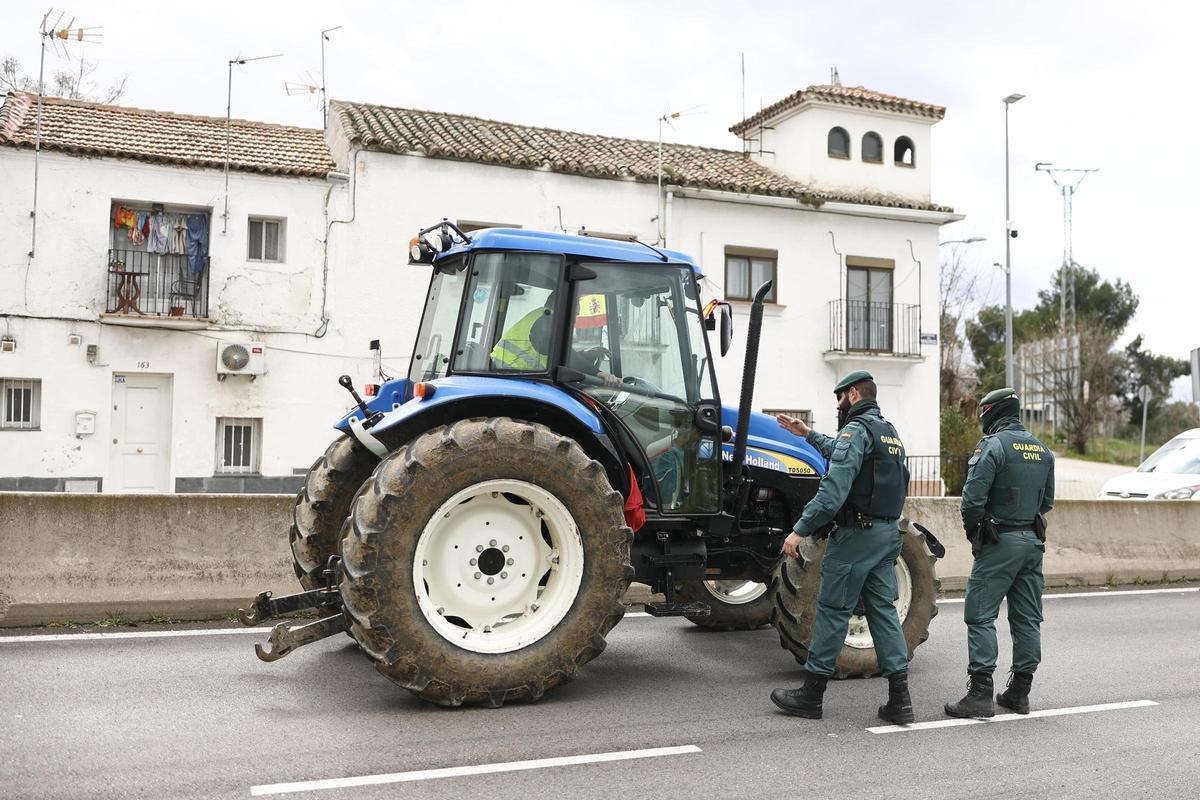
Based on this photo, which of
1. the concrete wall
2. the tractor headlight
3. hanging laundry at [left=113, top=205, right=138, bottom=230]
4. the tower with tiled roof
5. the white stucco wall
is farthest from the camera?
the tower with tiled roof

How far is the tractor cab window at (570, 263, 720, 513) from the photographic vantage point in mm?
6562

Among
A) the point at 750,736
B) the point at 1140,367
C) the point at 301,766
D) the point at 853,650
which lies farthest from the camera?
the point at 1140,367

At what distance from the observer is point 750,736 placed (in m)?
5.62

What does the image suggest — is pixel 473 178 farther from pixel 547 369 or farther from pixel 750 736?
pixel 750 736

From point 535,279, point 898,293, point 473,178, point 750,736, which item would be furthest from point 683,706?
point 898,293

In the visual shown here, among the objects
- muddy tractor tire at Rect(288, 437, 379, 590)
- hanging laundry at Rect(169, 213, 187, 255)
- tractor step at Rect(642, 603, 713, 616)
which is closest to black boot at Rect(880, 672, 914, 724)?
tractor step at Rect(642, 603, 713, 616)

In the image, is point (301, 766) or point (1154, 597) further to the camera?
point (1154, 597)

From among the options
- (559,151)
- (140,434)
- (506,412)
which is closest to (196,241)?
(140,434)

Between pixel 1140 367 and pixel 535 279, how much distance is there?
5555 centimetres

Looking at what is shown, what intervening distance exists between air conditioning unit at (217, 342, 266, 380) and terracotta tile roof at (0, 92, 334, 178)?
325 cm

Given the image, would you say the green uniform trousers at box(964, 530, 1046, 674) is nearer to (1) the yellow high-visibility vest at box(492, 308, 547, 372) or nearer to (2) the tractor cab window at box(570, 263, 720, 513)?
(2) the tractor cab window at box(570, 263, 720, 513)

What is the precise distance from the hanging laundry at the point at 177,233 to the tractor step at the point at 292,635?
53.6ft

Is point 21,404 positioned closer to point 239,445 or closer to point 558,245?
point 239,445

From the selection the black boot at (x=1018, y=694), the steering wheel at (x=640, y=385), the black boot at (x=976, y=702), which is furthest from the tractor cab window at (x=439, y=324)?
the black boot at (x=1018, y=694)
